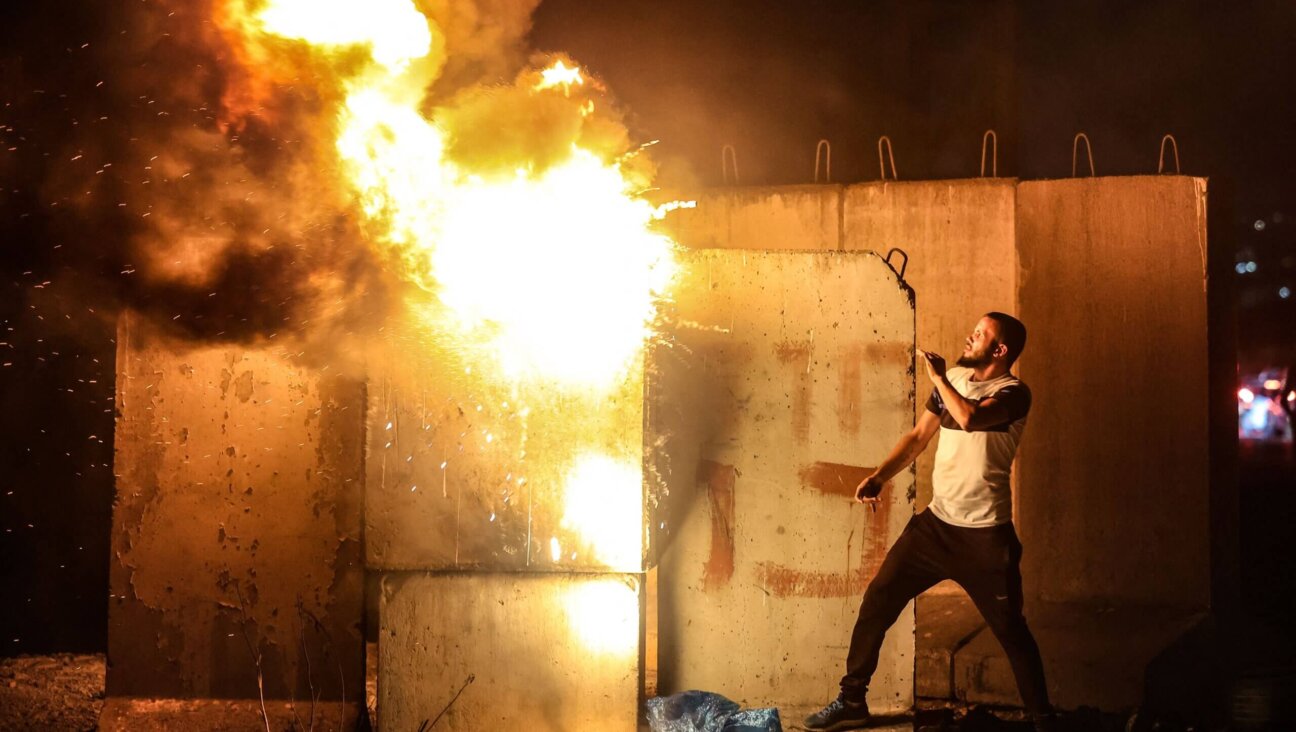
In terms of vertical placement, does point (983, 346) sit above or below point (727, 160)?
below

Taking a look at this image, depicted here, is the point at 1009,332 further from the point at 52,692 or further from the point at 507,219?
the point at 52,692

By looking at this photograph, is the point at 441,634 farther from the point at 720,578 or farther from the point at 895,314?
the point at 895,314

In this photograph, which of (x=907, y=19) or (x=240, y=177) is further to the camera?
(x=907, y=19)

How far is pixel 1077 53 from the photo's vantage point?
9133 millimetres

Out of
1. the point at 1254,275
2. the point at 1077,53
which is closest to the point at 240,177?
the point at 1077,53

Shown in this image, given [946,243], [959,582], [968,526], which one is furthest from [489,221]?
[946,243]

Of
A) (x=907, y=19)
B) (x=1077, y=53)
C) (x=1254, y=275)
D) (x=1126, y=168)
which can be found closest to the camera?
(x=907, y=19)

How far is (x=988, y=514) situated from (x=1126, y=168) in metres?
7.26

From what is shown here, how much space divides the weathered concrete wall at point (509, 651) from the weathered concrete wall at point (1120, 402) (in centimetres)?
302

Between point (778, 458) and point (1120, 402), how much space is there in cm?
247

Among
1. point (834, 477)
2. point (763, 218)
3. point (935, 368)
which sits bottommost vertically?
point (834, 477)

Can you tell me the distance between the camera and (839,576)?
4656 millimetres

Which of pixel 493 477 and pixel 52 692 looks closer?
pixel 493 477

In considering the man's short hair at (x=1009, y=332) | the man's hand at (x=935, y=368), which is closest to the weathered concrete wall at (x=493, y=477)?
the man's hand at (x=935, y=368)
